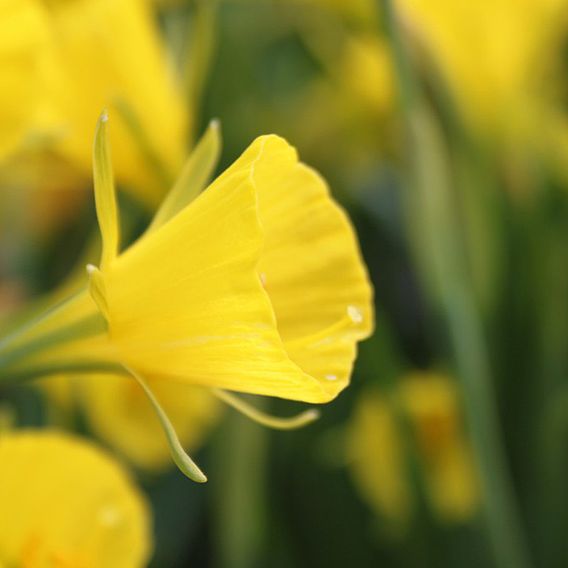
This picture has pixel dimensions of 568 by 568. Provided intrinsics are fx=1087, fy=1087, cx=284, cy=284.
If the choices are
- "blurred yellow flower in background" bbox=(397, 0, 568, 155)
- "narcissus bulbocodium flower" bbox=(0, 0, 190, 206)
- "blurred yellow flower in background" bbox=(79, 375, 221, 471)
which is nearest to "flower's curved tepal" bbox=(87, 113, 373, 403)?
"narcissus bulbocodium flower" bbox=(0, 0, 190, 206)

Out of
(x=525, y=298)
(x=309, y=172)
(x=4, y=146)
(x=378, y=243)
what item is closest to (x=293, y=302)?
(x=309, y=172)

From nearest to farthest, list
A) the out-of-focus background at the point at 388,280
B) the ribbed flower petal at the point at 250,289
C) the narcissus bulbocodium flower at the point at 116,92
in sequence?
the ribbed flower petal at the point at 250,289, the narcissus bulbocodium flower at the point at 116,92, the out-of-focus background at the point at 388,280

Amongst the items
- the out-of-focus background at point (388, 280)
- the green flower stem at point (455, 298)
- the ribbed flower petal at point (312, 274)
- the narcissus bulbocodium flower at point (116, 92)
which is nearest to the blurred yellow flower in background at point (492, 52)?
the out-of-focus background at point (388, 280)

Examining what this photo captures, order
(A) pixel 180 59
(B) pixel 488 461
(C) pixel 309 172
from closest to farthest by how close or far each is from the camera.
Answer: (C) pixel 309 172 → (B) pixel 488 461 → (A) pixel 180 59

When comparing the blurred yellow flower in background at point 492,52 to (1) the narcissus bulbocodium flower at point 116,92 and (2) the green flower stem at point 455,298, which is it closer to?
(2) the green flower stem at point 455,298

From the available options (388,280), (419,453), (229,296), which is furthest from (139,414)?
(229,296)

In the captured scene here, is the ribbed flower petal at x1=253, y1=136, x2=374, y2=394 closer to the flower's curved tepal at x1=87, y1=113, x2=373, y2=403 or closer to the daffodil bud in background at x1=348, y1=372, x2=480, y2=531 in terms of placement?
the flower's curved tepal at x1=87, y1=113, x2=373, y2=403

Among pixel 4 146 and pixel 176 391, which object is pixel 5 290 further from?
pixel 4 146

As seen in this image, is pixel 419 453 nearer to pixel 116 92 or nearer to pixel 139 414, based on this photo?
pixel 139 414

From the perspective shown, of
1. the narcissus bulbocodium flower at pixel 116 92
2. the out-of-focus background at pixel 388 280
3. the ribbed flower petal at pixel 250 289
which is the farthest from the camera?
the out-of-focus background at pixel 388 280
